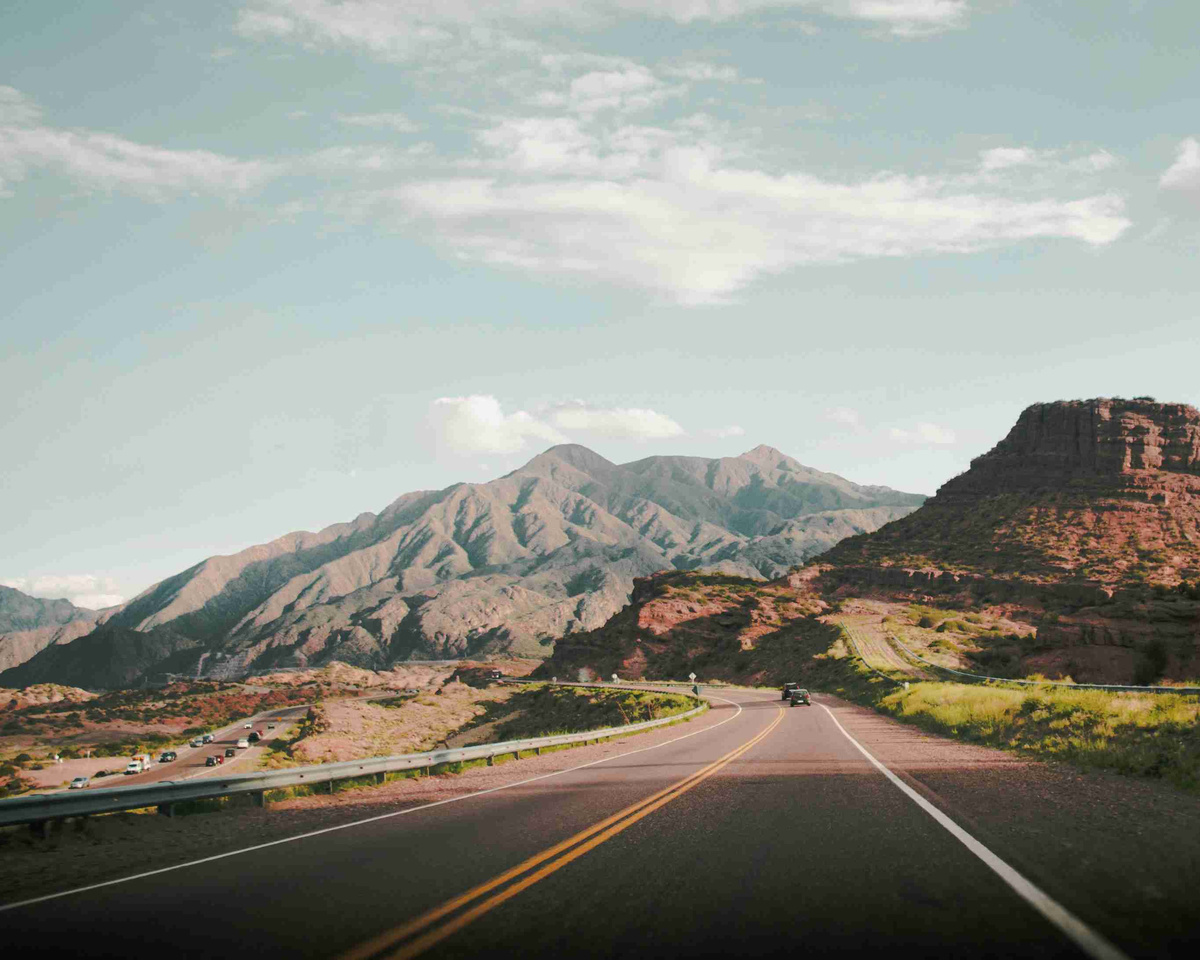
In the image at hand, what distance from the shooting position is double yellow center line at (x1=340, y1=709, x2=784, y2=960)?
5.66 meters

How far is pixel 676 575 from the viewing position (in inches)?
5344

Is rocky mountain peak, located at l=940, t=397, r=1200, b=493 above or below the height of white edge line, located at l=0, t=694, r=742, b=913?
above

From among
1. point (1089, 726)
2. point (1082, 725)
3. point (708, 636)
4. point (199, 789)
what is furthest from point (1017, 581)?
point (199, 789)

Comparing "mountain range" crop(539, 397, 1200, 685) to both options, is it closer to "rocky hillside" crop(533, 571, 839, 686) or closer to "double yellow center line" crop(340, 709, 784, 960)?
"rocky hillside" crop(533, 571, 839, 686)

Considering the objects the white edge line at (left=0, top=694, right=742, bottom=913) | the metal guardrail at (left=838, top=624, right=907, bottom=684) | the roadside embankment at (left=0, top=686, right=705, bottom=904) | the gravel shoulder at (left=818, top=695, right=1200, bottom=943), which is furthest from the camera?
the metal guardrail at (left=838, top=624, right=907, bottom=684)

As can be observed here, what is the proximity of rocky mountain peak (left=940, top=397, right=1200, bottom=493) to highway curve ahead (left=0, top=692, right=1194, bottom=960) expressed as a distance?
443 feet

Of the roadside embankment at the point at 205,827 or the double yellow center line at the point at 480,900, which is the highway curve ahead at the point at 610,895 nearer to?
the double yellow center line at the point at 480,900

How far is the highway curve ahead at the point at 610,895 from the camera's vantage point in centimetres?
566

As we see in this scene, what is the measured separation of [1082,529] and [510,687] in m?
75.5

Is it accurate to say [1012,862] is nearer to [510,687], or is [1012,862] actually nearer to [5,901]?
[5,901]

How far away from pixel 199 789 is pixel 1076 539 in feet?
377

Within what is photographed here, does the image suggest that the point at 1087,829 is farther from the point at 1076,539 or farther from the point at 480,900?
the point at 1076,539

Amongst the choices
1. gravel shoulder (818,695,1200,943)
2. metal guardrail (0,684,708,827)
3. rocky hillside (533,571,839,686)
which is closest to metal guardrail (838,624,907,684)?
rocky hillside (533,571,839,686)

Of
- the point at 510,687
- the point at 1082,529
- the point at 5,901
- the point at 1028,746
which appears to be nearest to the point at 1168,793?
the point at 1028,746
